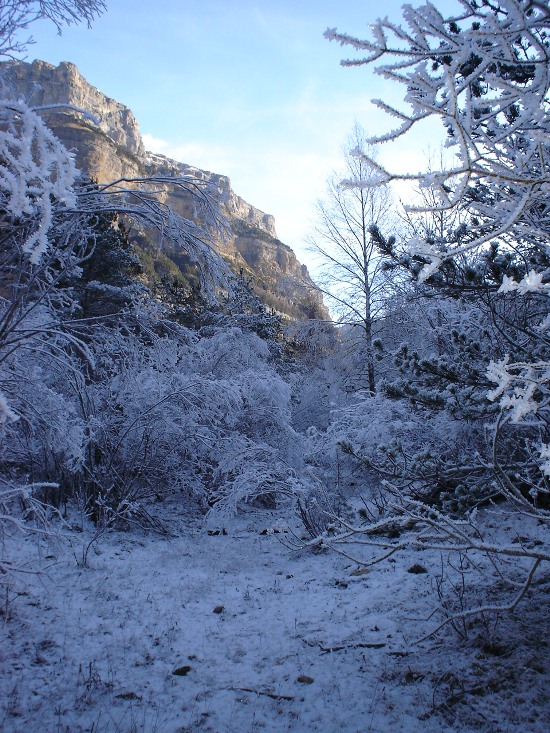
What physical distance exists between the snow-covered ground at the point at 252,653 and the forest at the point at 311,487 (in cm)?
2

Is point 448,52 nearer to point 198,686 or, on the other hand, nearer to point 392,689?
point 392,689

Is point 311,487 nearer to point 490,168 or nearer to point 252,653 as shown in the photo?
point 252,653

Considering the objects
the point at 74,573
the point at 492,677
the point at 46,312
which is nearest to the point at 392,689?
the point at 492,677

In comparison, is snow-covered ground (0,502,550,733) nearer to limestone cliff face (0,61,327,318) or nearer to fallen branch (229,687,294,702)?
fallen branch (229,687,294,702)

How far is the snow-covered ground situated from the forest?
0.8 inches

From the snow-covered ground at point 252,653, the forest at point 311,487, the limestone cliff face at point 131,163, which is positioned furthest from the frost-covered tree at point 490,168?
Result: the limestone cliff face at point 131,163

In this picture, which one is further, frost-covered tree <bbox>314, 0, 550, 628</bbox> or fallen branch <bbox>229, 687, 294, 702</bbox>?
fallen branch <bbox>229, 687, 294, 702</bbox>

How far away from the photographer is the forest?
1.74 meters

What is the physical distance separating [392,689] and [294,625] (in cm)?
126

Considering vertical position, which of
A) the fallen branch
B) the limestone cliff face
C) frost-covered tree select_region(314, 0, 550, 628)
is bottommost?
the fallen branch

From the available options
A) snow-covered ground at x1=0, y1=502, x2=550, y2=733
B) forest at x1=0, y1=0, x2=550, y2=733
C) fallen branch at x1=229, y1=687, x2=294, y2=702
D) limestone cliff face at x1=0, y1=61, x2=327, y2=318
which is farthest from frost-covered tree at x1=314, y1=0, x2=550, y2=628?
limestone cliff face at x1=0, y1=61, x2=327, y2=318

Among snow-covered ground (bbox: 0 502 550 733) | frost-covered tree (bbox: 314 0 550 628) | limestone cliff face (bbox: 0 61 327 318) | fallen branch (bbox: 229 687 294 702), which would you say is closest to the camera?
frost-covered tree (bbox: 314 0 550 628)

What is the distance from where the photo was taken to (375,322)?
11555 millimetres

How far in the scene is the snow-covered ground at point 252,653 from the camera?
267 centimetres
